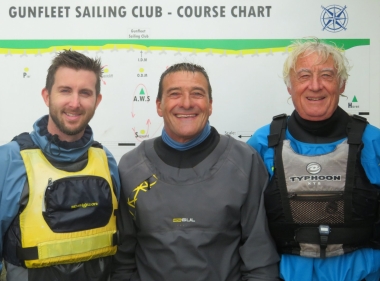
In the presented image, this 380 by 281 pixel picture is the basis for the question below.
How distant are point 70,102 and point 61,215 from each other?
493 mm

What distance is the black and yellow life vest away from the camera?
1788 mm

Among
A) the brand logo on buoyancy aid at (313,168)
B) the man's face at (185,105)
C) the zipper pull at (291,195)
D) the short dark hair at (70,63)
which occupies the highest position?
the short dark hair at (70,63)

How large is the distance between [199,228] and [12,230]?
789 mm

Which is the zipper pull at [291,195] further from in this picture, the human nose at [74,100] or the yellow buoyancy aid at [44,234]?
the human nose at [74,100]

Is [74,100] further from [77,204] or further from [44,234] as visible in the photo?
[44,234]

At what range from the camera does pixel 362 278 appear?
6.63 ft

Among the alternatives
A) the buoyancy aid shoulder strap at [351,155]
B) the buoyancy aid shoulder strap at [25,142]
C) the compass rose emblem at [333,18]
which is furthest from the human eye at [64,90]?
the compass rose emblem at [333,18]

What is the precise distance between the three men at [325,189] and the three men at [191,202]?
10cm

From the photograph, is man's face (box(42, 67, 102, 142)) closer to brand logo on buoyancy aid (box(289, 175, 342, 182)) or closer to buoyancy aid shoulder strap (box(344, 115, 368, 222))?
brand logo on buoyancy aid (box(289, 175, 342, 182))

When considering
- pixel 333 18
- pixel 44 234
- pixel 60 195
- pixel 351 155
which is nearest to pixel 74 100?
pixel 60 195

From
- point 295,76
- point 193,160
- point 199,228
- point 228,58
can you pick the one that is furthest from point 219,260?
point 228,58

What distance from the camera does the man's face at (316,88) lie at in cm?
215

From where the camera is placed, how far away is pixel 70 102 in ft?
6.43

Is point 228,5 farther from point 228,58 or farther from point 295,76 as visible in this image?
point 295,76
